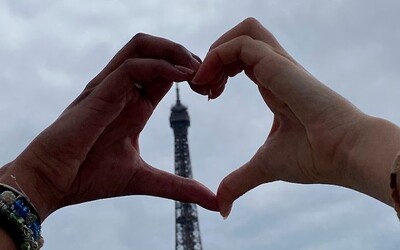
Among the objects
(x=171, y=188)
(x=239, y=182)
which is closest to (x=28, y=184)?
(x=171, y=188)

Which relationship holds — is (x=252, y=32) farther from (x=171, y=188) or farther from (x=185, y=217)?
(x=185, y=217)

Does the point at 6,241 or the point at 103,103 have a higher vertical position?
the point at 103,103

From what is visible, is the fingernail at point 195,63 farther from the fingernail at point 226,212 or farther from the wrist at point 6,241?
the wrist at point 6,241

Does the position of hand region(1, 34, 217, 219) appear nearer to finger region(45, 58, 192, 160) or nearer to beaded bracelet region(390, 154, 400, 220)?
finger region(45, 58, 192, 160)

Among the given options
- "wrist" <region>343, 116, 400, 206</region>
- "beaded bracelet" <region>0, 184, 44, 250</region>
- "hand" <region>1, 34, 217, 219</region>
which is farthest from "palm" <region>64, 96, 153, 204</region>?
"wrist" <region>343, 116, 400, 206</region>

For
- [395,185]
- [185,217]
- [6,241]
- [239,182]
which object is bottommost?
[395,185]

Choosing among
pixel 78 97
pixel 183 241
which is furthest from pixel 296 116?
pixel 183 241

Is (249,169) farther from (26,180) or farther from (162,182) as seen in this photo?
(26,180)
